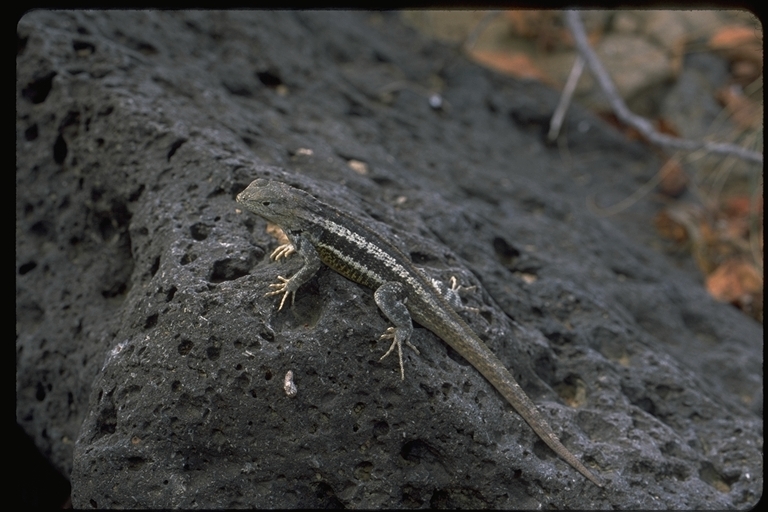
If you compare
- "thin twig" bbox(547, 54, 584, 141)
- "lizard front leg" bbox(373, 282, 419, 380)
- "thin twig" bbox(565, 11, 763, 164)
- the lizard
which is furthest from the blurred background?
"lizard front leg" bbox(373, 282, 419, 380)

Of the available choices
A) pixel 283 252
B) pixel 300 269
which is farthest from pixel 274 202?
pixel 300 269

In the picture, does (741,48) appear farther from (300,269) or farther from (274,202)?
(300,269)

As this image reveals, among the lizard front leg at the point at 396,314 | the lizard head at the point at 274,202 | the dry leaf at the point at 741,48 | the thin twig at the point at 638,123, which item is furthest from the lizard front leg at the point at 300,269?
the dry leaf at the point at 741,48

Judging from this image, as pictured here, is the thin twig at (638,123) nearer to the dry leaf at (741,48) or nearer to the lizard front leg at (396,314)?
the dry leaf at (741,48)

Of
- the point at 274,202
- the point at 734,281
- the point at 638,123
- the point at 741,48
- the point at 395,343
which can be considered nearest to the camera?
the point at 395,343

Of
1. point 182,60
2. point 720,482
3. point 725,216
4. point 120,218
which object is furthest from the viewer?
point 725,216

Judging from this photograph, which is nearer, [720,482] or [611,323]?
[720,482]

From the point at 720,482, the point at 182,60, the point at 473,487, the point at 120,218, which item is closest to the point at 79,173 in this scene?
the point at 120,218

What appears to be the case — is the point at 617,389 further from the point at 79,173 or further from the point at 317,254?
the point at 79,173
